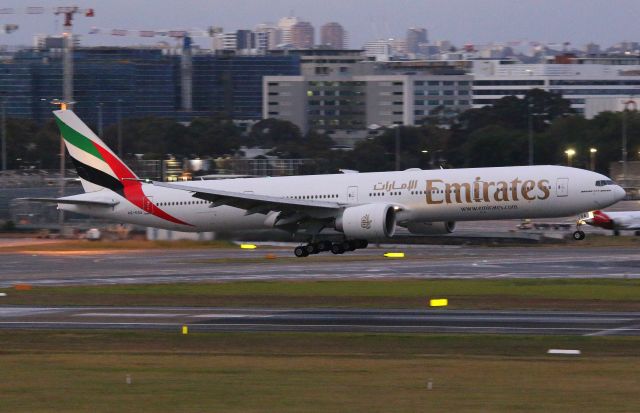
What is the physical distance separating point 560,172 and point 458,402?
104 ft

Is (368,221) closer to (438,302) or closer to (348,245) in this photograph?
(348,245)

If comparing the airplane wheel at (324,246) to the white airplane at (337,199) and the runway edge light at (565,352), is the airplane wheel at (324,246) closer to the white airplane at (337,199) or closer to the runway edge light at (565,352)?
the white airplane at (337,199)

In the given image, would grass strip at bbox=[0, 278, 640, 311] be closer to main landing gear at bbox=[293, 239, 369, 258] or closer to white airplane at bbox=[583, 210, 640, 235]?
main landing gear at bbox=[293, 239, 369, 258]

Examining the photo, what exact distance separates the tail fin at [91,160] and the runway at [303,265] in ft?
11.7

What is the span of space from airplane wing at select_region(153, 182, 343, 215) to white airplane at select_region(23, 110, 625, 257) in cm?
4

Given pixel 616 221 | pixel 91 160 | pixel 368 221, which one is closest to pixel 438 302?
pixel 368 221

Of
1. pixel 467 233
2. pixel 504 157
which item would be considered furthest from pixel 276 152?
pixel 467 233

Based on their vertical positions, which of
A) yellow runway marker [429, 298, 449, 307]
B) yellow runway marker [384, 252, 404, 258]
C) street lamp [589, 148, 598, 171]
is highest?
street lamp [589, 148, 598, 171]

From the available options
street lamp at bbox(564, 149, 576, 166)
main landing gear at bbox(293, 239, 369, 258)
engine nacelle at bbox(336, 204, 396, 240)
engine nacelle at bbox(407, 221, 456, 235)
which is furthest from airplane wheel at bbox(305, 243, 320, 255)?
street lamp at bbox(564, 149, 576, 166)

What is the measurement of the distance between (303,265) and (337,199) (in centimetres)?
322

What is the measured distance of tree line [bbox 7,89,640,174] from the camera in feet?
354

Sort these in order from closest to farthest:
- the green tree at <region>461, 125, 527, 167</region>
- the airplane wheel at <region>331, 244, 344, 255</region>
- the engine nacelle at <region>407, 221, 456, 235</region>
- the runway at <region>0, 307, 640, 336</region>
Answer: the runway at <region>0, 307, 640, 336</region> < the engine nacelle at <region>407, 221, 456, 235</region> < the airplane wheel at <region>331, 244, 344, 255</region> < the green tree at <region>461, 125, 527, 167</region>

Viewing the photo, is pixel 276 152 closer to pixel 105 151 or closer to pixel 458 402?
pixel 105 151

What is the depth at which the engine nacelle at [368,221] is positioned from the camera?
4800 cm
